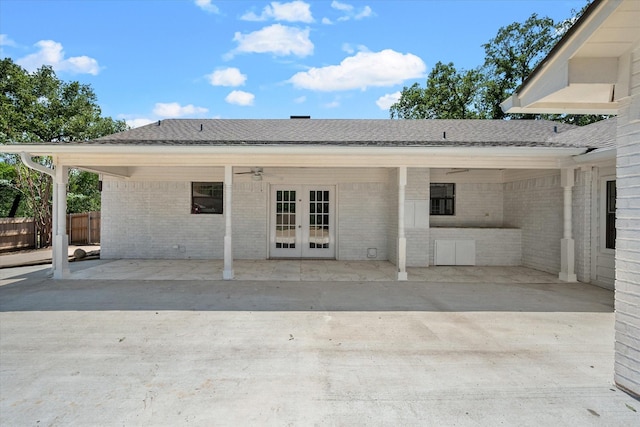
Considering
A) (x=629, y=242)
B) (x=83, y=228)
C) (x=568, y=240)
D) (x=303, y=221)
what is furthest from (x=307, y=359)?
(x=83, y=228)

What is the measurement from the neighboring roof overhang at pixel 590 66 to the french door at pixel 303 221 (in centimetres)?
721

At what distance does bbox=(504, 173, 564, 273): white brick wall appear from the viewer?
8445 mm

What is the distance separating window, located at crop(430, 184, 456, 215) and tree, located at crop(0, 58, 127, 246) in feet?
43.6

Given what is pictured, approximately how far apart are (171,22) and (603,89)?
12.2 meters

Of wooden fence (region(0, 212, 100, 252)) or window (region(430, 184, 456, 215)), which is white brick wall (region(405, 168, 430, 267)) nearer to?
window (region(430, 184, 456, 215))

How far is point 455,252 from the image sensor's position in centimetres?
980

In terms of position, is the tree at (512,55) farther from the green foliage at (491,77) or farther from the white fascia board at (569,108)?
the white fascia board at (569,108)

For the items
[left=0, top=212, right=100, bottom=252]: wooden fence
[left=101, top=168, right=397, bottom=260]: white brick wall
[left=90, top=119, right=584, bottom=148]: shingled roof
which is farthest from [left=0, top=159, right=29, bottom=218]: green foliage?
[left=90, top=119, right=584, bottom=148]: shingled roof

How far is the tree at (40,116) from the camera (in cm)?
1309

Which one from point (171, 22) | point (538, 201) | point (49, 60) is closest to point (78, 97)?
point (49, 60)

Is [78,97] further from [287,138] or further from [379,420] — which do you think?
[379,420]

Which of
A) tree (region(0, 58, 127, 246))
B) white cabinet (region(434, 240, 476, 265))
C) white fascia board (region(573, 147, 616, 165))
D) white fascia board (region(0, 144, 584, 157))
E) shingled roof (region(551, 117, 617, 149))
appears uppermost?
tree (region(0, 58, 127, 246))

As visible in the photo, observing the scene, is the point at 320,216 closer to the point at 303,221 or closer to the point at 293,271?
the point at 303,221

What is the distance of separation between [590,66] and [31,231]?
52.7 feet
